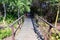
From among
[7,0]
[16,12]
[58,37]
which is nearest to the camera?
[58,37]

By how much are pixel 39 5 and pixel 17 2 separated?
9.38 metres

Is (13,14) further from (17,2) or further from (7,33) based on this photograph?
(7,33)

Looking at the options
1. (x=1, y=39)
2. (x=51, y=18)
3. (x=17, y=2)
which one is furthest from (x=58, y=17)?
(x=1, y=39)

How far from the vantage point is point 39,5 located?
24359 millimetres

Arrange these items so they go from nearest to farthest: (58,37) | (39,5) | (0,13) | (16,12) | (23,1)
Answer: (58,37) < (23,1) < (16,12) < (0,13) < (39,5)

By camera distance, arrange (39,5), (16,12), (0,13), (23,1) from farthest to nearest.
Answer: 1. (39,5)
2. (0,13)
3. (16,12)
4. (23,1)

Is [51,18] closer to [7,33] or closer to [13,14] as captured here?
[13,14]

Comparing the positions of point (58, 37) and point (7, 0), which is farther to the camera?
point (7, 0)

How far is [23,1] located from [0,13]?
4.05 metres

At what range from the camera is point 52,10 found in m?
19.3

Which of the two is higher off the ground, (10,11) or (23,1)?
(23,1)

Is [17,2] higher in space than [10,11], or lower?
higher

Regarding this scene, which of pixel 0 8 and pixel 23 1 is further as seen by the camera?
pixel 0 8

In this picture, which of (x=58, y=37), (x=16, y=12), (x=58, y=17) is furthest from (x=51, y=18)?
(x=58, y=37)
